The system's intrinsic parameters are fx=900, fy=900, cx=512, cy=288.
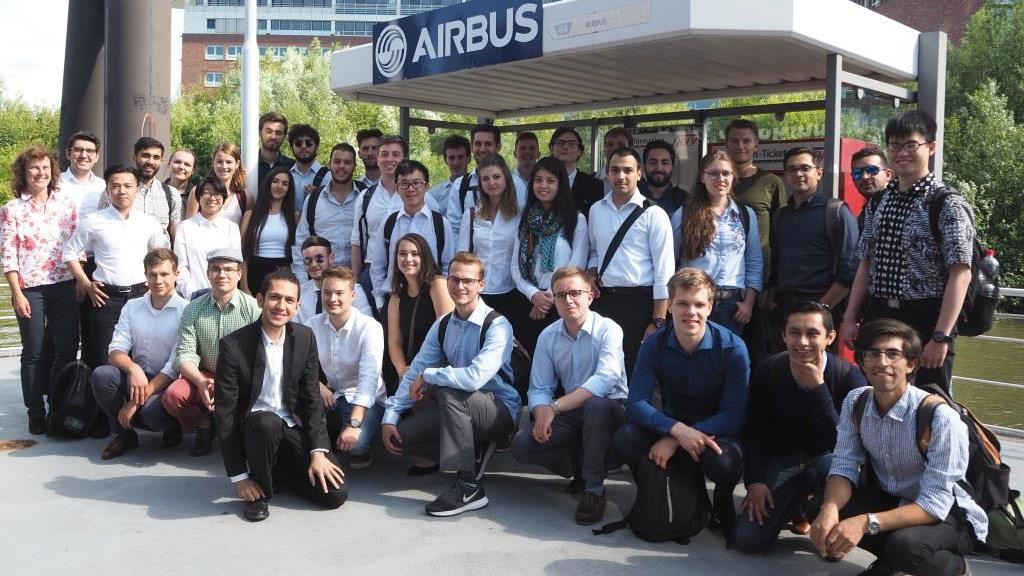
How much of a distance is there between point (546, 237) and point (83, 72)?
21.7ft

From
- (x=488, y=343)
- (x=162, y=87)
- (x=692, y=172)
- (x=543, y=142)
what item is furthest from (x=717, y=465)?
(x=543, y=142)

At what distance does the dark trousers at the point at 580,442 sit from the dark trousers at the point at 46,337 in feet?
12.0

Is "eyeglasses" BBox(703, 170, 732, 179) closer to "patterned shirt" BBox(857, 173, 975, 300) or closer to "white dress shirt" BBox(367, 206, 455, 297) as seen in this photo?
"patterned shirt" BBox(857, 173, 975, 300)

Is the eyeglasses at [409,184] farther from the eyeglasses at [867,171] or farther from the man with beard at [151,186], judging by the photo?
the eyeglasses at [867,171]

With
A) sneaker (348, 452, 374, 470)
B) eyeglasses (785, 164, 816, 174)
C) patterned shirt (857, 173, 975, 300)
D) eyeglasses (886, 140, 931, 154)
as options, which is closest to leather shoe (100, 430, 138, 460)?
sneaker (348, 452, 374, 470)

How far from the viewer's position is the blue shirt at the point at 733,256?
Result: 5668mm

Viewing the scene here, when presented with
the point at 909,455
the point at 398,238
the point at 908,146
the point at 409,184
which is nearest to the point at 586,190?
the point at 409,184

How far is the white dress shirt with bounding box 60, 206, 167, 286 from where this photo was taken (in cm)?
649

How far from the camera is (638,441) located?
4.75 m

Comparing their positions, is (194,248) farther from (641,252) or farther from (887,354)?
(887,354)

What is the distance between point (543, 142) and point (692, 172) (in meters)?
11.1

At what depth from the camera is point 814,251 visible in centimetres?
567

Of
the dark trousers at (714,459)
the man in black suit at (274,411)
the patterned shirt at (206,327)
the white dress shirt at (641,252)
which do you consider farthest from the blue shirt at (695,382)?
the patterned shirt at (206,327)

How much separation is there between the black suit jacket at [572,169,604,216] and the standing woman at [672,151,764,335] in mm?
1365
